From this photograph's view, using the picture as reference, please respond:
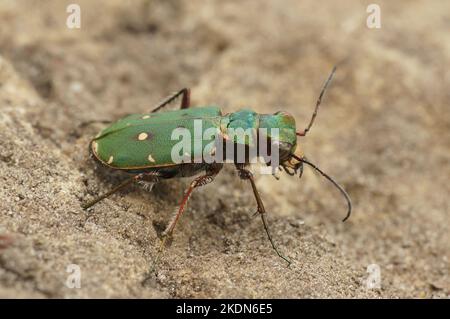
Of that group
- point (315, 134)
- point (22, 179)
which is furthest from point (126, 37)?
point (22, 179)

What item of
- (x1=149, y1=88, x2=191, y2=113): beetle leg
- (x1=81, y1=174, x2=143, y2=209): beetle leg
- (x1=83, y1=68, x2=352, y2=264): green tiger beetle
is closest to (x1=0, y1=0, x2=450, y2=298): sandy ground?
(x1=81, y1=174, x2=143, y2=209): beetle leg

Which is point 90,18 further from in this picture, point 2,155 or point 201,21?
point 2,155

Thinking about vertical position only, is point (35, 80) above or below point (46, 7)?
below

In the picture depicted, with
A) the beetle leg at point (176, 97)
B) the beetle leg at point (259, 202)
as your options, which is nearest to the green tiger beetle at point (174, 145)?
the beetle leg at point (259, 202)

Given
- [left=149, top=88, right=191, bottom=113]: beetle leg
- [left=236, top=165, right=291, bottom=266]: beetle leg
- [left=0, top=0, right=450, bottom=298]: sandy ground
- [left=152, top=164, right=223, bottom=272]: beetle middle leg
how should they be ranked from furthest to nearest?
[left=149, top=88, right=191, bottom=113]: beetle leg < [left=236, top=165, right=291, bottom=266]: beetle leg < [left=152, top=164, right=223, bottom=272]: beetle middle leg < [left=0, top=0, right=450, bottom=298]: sandy ground

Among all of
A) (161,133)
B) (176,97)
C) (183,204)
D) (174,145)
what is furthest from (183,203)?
(176,97)

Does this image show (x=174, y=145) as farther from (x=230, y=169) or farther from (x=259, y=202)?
(x=230, y=169)

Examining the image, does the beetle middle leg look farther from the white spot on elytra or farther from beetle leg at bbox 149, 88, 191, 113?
beetle leg at bbox 149, 88, 191, 113
